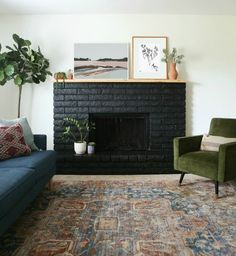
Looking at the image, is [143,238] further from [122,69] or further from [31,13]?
[31,13]

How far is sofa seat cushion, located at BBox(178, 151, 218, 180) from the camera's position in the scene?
8.96ft

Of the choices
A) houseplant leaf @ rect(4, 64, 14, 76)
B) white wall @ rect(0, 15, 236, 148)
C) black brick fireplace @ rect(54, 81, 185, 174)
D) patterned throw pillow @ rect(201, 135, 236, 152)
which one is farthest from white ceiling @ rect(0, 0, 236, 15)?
patterned throw pillow @ rect(201, 135, 236, 152)

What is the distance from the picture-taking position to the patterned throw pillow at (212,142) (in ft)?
10.1

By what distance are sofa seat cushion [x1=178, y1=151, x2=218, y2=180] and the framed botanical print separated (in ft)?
4.57

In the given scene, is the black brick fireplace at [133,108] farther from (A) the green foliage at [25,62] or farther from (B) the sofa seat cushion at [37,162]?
(B) the sofa seat cushion at [37,162]

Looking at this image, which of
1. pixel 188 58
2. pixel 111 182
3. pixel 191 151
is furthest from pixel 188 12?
pixel 111 182

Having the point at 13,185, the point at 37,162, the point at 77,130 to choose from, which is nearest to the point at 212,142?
the point at 77,130

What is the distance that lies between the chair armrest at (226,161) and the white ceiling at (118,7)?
1980 millimetres

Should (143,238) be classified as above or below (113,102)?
below

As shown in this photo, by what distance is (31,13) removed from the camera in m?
3.76

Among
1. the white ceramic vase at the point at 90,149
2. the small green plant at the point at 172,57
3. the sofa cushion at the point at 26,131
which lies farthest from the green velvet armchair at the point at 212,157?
the sofa cushion at the point at 26,131

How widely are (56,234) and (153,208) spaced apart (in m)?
0.94

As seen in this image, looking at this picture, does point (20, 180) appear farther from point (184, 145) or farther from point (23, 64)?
point (23, 64)

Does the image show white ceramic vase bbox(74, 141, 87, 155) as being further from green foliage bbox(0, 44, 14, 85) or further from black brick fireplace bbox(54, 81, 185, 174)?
green foliage bbox(0, 44, 14, 85)
